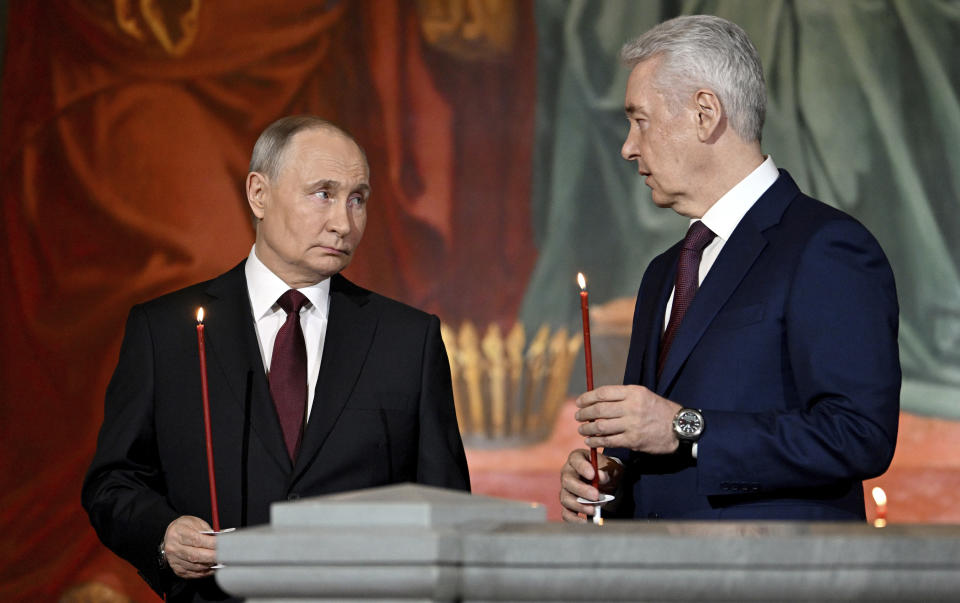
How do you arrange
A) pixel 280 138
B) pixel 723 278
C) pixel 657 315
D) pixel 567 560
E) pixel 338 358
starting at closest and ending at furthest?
pixel 567 560
pixel 723 278
pixel 657 315
pixel 338 358
pixel 280 138

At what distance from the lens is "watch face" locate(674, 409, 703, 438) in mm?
2584

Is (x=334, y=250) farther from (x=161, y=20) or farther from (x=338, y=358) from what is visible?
(x=161, y=20)

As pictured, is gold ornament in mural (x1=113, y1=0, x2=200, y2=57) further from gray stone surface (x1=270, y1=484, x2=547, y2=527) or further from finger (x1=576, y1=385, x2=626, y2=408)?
gray stone surface (x1=270, y1=484, x2=547, y2=527)

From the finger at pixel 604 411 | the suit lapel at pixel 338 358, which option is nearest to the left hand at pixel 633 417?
the finger at pixel 604 411

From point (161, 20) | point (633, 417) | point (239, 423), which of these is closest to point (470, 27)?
point (161, 20)

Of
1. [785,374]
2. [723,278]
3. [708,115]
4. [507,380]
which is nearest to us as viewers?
[785,374]

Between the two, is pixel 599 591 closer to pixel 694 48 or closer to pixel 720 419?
pixel 720 419

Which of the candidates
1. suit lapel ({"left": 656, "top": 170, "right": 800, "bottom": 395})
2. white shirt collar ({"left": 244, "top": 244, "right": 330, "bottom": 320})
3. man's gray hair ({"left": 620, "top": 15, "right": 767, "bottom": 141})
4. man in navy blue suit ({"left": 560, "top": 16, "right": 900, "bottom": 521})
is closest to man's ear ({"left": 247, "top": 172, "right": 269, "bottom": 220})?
white shirt collar ({"left": 244, "top": 244, "right": 330, "bottom": 320})

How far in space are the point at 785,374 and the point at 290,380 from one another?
4.26 ft

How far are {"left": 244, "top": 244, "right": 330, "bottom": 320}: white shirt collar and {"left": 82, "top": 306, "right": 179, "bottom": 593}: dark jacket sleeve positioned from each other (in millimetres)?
303

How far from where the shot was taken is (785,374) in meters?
2.71

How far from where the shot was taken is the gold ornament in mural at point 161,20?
267 inches

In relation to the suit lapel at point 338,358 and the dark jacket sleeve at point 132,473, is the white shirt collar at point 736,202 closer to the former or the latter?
the suit lapel at point 338,358

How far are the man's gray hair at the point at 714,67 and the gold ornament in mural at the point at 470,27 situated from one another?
3.79 metres
